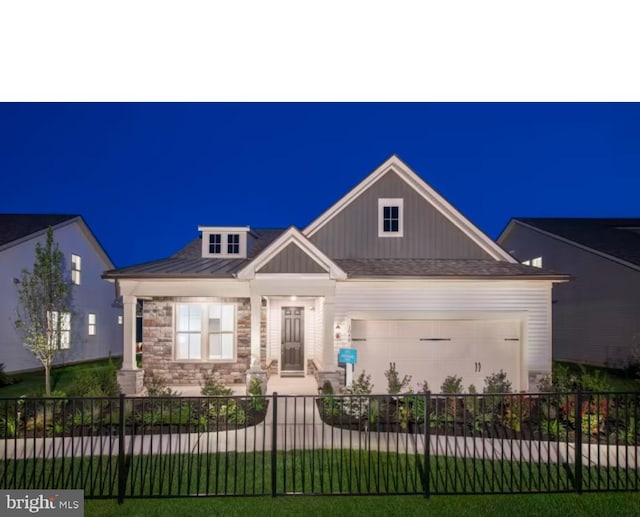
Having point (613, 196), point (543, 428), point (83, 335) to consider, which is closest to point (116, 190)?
point (83, 335)

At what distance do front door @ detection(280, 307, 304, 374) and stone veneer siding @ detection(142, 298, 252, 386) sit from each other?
1856mm

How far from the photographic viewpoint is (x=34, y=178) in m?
87.3

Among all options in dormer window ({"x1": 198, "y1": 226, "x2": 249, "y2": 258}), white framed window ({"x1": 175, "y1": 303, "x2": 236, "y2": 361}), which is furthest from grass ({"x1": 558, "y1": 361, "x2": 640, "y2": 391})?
dormer window ({"x1": 198, "y1": 226, "x2": 249, "y2": 258})

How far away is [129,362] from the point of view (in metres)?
12.2

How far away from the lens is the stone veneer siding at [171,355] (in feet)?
42.6

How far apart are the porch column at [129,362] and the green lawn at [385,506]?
6.50 metres

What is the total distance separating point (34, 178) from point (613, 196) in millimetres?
160260

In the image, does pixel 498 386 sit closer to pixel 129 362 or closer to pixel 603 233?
pixel 129 362

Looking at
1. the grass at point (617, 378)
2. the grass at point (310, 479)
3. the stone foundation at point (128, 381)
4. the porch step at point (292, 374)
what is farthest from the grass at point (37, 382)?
the grass at point (617, 378)

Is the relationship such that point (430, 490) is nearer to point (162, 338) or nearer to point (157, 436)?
point (157, 436)

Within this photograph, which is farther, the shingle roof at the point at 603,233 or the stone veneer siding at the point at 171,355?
the shingle roof at the point at 603,233

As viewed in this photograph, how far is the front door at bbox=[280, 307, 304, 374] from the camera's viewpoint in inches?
579

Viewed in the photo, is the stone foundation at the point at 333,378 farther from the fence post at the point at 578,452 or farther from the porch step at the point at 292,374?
the fence post at the point at 578,452

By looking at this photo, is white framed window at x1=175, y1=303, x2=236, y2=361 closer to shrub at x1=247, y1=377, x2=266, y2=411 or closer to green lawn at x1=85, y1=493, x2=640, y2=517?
shrub at x1=247, y1=377, x2=266, y2=411
